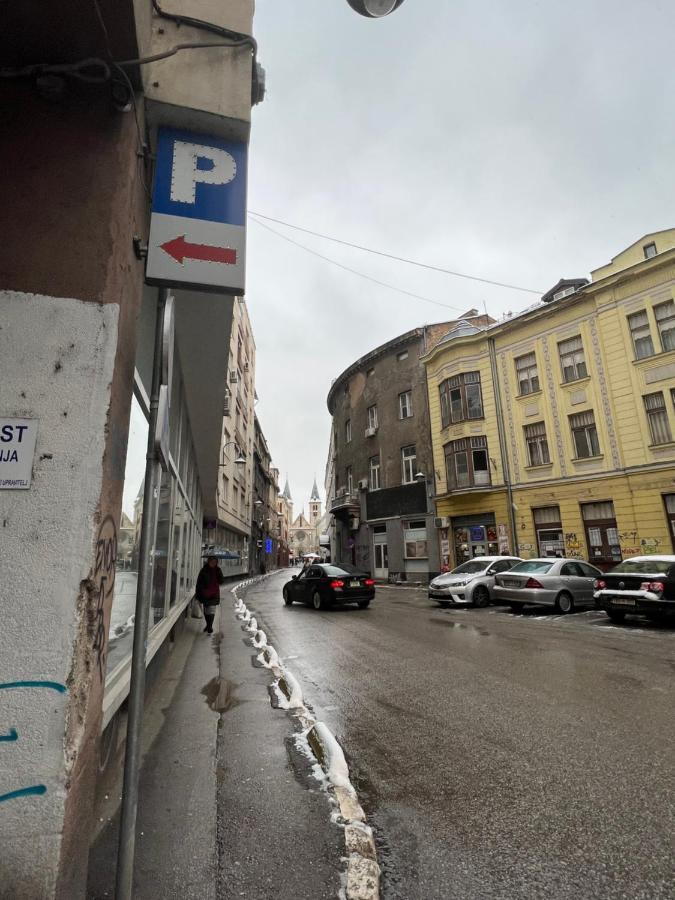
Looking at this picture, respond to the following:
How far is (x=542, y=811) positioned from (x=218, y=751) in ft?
8.20

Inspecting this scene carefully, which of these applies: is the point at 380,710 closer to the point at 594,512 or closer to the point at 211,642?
the point at 211,642

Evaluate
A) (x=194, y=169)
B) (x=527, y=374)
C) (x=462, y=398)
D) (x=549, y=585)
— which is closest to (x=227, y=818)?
(x=194, y=169)

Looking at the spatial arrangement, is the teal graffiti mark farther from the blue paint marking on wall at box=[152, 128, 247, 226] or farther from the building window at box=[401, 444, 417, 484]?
the building window at box=[401, 444, 417, 484]

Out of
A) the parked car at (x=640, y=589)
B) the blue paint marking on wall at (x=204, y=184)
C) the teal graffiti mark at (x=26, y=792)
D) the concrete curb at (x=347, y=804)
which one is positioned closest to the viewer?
the teal graffiti mark at (x=26, y=792)

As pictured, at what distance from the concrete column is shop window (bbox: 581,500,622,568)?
22254mm

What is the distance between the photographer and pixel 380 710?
510 centimetres

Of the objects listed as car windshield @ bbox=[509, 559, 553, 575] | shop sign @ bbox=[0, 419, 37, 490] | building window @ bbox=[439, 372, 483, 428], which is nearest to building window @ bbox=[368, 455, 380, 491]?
building window @ bbox=[439, 372, 483, 428]

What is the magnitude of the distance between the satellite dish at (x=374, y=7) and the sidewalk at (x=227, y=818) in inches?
211

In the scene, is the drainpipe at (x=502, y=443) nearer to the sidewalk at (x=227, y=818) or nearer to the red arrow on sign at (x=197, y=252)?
the sidewalk at (x=227, y=818)

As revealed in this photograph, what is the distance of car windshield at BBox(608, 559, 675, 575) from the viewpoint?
1114 cm

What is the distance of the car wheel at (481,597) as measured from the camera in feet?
52.2

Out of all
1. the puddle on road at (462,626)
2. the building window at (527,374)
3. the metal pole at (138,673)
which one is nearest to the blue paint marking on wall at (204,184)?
the metal pole at (138,673)

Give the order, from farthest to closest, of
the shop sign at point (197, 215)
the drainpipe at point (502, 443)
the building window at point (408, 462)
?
the building window at point (408, 462) < the drainpipe at point (502, 443) < the shop sign at point (197, 215)

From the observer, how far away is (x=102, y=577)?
223 centimetres
